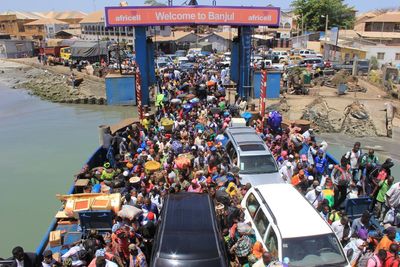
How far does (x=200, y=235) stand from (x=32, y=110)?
95.6ft

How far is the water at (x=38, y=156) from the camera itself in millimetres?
12344

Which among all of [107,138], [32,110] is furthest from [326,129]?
[32,110]

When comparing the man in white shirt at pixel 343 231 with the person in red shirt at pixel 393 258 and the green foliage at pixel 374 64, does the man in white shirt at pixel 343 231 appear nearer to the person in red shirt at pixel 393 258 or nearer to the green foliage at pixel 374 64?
the person in red shirt at pixel 393 258

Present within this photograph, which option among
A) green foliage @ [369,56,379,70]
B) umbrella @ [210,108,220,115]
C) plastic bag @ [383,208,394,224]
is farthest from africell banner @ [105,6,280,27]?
green foliage @ [369,56,379,70]

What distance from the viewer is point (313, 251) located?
239 inches

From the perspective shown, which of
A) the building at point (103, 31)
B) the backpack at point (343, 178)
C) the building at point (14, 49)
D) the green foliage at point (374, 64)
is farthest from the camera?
the building at point (14, 49)

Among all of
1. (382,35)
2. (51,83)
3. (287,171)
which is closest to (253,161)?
(287,171)

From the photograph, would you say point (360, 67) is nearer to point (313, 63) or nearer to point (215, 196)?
point (313, 63)

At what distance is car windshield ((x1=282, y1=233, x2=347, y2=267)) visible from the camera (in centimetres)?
596

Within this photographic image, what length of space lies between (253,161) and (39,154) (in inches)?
531

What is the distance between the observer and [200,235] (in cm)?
657

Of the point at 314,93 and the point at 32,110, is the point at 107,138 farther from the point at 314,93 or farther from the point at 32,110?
the point at 32,110

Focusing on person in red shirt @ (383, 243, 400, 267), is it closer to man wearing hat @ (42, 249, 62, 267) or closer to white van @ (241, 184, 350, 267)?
white van @ (241, 184, 350, 267)

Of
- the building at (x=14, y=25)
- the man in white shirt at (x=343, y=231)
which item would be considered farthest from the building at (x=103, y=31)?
the man in white shirt at (x=343, y=231)
